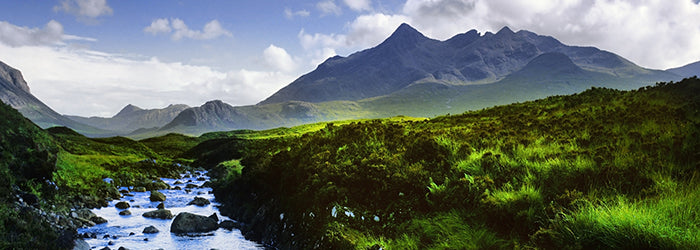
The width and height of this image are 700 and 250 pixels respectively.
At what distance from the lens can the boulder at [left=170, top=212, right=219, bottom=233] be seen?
800 inches

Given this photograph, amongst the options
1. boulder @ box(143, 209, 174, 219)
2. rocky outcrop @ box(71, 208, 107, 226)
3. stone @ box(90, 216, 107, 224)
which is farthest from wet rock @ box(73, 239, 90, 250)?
boulder @ box(143, 209, 174, 219)

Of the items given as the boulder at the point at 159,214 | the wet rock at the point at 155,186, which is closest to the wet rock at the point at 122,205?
the boulder at the point at 159,214

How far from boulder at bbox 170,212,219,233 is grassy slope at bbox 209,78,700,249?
5890 millimetres

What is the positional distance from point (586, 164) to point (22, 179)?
25.5 meters

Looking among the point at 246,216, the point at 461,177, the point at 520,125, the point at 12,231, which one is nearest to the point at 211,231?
the point at 246,216

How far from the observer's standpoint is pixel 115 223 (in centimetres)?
2227

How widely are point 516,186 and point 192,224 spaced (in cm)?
1799

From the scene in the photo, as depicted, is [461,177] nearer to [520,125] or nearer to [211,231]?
[520,125]

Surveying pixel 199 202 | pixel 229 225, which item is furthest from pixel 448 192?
pixel 199 202

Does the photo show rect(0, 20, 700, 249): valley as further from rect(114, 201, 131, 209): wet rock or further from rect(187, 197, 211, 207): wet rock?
rect(187, 197, 211, 207): wet rock

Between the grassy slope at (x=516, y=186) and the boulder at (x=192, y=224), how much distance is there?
5.89 m

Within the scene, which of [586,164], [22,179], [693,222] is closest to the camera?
[693,222]

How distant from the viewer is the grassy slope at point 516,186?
20.6 feet

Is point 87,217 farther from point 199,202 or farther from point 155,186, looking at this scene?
point 155,186
